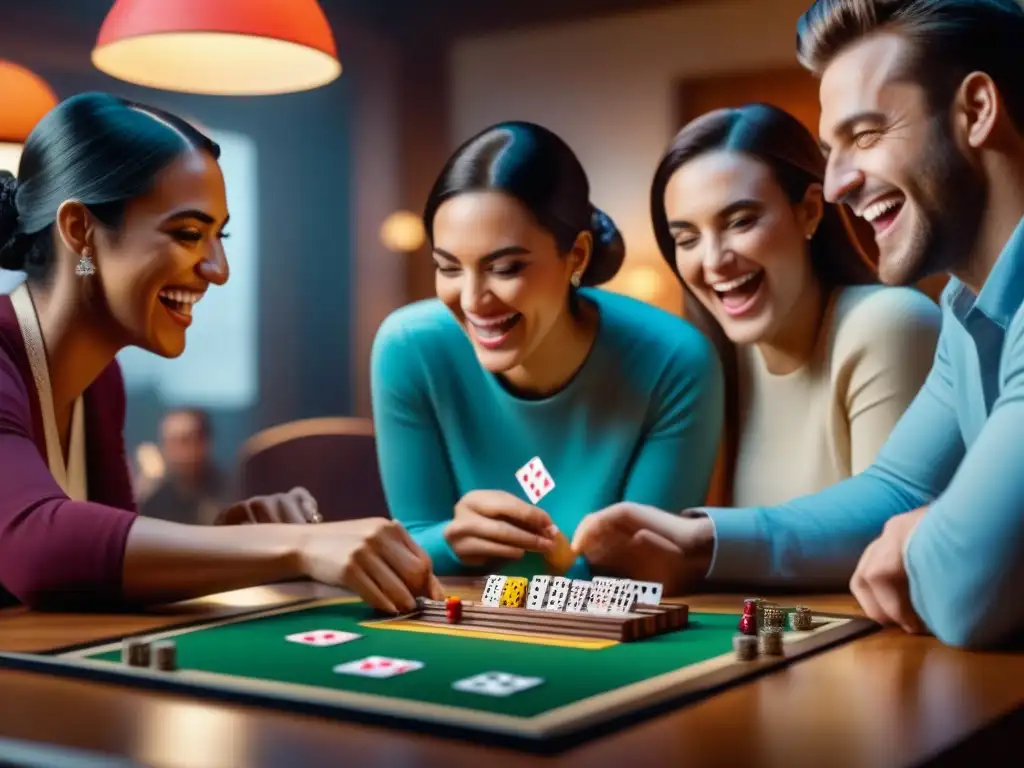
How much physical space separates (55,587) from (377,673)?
0.76 meters

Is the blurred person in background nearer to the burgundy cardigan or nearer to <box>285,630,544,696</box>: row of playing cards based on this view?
the burgundy cardigan

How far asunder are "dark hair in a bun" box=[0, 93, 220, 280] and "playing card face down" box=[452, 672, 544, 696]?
132cm

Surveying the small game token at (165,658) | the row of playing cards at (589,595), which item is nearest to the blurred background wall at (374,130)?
the row of playing cards at (589,595)

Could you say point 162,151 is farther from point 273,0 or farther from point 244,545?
point 244,545

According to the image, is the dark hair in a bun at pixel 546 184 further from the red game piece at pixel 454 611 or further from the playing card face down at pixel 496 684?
the playing card face down at pixel 496 684

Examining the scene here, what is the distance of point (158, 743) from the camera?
112 cm

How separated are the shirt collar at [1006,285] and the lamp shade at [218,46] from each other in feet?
4.14

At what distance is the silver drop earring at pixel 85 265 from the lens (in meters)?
2.26

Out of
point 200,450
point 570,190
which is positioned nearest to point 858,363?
point 570,190

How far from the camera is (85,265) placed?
2.26 m

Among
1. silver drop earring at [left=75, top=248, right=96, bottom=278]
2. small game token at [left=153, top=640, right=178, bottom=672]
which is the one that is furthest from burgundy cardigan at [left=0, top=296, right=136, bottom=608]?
small game token at [left=153, top=640, right=178, bottom=672]

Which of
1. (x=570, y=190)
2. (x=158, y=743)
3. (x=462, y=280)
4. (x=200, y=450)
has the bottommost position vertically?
(x=158, y=743)

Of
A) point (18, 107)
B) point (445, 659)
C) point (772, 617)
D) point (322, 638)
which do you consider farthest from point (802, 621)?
point (18, 107)

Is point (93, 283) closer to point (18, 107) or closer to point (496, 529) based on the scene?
point (18, 107)
